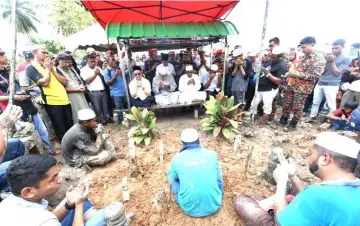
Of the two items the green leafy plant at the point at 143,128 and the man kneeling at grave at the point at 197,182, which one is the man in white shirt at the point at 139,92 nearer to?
the green leafy plant at the point at 143,128

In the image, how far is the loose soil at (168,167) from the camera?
2.81 m

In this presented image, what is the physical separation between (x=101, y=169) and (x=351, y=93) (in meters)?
5.76


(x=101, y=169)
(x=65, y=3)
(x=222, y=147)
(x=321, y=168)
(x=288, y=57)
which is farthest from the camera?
(x=65, y=3)

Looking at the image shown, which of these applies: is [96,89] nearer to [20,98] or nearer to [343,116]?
[20,98]

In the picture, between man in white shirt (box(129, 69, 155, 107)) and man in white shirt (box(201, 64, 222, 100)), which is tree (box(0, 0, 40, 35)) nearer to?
man in white shirt (box(129, 69, 155, 107))

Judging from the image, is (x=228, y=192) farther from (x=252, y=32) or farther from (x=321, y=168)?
(x=252, y=32)

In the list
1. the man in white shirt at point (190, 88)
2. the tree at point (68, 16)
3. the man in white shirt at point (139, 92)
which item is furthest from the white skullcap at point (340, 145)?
the tree at point (68, 16)

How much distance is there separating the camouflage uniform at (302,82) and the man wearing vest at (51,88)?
16.0ft

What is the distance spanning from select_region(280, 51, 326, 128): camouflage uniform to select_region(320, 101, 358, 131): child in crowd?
0.79m

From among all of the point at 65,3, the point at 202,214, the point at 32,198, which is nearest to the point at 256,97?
the point at 202,214

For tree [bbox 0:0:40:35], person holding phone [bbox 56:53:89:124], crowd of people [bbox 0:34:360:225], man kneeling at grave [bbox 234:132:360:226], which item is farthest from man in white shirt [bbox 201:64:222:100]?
tree [bbox 0:0:40:35]

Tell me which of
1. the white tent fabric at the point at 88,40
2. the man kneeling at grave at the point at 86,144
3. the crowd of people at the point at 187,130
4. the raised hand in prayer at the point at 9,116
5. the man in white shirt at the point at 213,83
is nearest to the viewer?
the crowd of people at the point at 187,130

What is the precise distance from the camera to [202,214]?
2648mm

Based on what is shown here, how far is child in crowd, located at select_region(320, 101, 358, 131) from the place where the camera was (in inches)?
178
